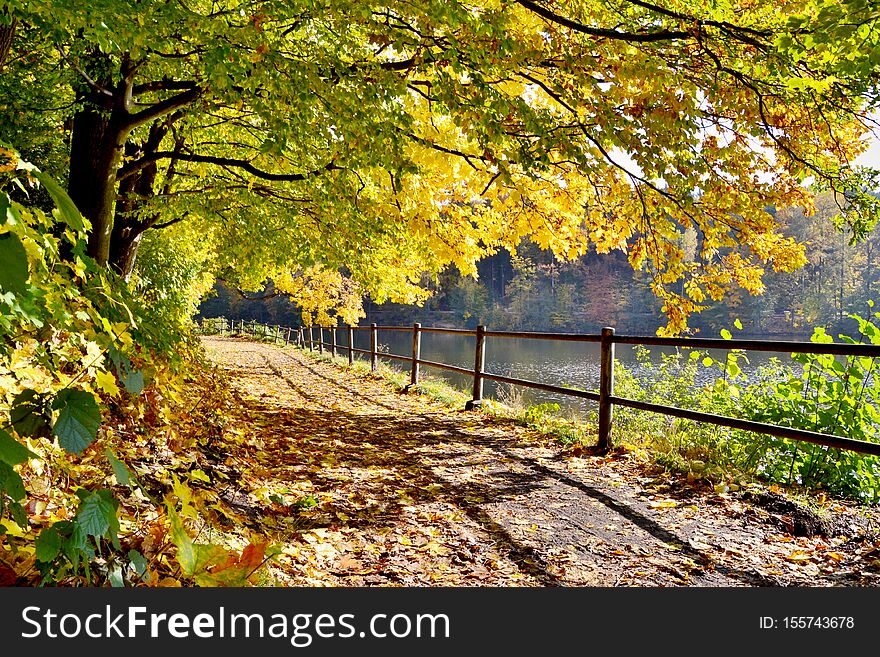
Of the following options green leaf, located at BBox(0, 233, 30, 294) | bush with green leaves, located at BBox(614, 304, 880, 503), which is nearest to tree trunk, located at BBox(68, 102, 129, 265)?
green leaf, located at BBox(0, 233, 30, 294)

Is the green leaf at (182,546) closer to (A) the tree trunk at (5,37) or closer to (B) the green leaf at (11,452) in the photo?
(B) the green leaf at (11,452)

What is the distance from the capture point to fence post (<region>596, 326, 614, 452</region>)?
6.02 metres

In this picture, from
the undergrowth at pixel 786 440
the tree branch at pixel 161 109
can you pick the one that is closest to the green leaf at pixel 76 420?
the undergrowth at pixel 786 440

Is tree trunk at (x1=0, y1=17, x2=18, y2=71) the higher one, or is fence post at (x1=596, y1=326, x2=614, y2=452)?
tree trunk at (x1=0, y1=17, x2=18, y2=71)

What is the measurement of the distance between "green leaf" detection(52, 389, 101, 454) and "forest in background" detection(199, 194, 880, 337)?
6525 cm

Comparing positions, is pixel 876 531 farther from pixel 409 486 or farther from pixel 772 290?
pixel 772 290

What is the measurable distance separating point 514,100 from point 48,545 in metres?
3.93

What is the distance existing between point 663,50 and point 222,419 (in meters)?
5.23

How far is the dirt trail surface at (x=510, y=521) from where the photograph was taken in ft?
10.4

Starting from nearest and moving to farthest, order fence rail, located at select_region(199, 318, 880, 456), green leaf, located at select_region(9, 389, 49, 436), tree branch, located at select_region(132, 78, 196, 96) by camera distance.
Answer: green leaf, located at select_region(9, 389, 49, 436), fence rail, located at select_region(199, 318, 880, 456), tree branch, located at select_region(132, 78, 196, 96)

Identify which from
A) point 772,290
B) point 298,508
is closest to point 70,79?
point 298,508

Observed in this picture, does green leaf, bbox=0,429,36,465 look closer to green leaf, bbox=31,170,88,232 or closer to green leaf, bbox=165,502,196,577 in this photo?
green leaf, bbox=31,170,88,232

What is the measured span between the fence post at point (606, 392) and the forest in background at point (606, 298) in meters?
60.7

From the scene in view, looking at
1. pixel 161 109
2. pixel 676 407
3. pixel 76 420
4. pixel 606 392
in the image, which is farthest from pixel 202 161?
pixel 76 420
